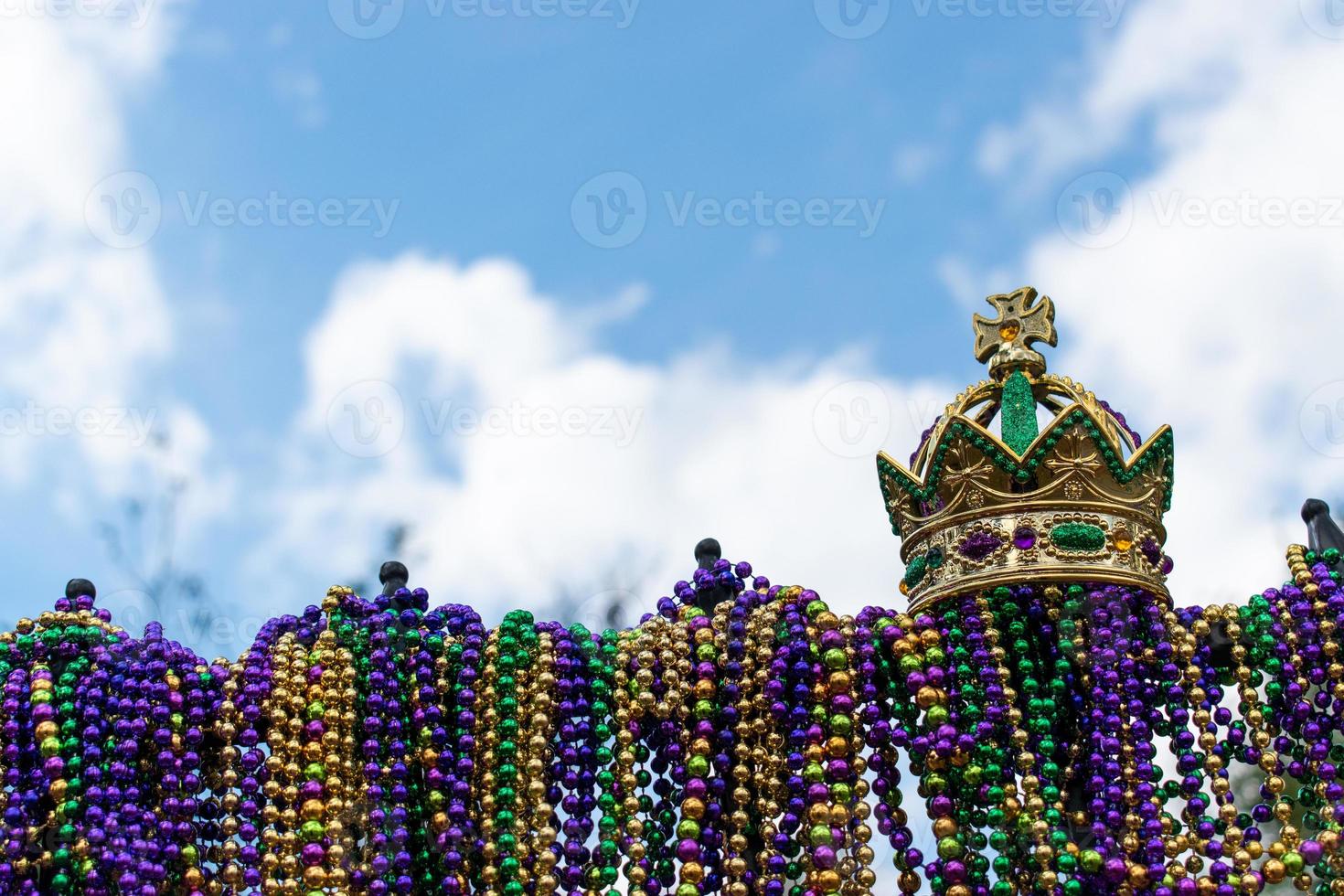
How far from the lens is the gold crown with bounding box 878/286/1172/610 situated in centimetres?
450

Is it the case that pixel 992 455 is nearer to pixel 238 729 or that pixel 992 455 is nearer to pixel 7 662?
pixel 238 729

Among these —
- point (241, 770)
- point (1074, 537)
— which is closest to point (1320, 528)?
point (1074, 537)

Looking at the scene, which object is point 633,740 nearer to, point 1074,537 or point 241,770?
point 241,770

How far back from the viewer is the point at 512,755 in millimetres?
4422

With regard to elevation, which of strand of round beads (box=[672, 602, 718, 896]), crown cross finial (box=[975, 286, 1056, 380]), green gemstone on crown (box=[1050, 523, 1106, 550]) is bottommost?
strand of round beads (box=[672, 602, 718, 896])

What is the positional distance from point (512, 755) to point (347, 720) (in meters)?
0.49

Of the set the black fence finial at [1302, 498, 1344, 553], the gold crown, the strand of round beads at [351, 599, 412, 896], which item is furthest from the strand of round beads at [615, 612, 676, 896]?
the black fence finial at [1302, 498, 1344, 553]

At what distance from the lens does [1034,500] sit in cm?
453

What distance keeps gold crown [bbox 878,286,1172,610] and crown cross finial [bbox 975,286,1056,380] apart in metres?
0.06

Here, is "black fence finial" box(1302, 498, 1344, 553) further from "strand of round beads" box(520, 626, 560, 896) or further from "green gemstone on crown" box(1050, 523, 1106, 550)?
"strand of round beads" box(520, 626, 560, 896)

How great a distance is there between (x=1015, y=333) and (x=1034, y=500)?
2.00 feet

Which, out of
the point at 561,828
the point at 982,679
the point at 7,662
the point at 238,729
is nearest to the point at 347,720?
the point at 238,729

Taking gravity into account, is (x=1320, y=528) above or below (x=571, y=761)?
above

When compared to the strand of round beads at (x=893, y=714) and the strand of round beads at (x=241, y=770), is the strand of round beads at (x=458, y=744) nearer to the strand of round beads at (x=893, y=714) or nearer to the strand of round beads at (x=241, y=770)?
the strand of round beads at (x=241, y=770)
